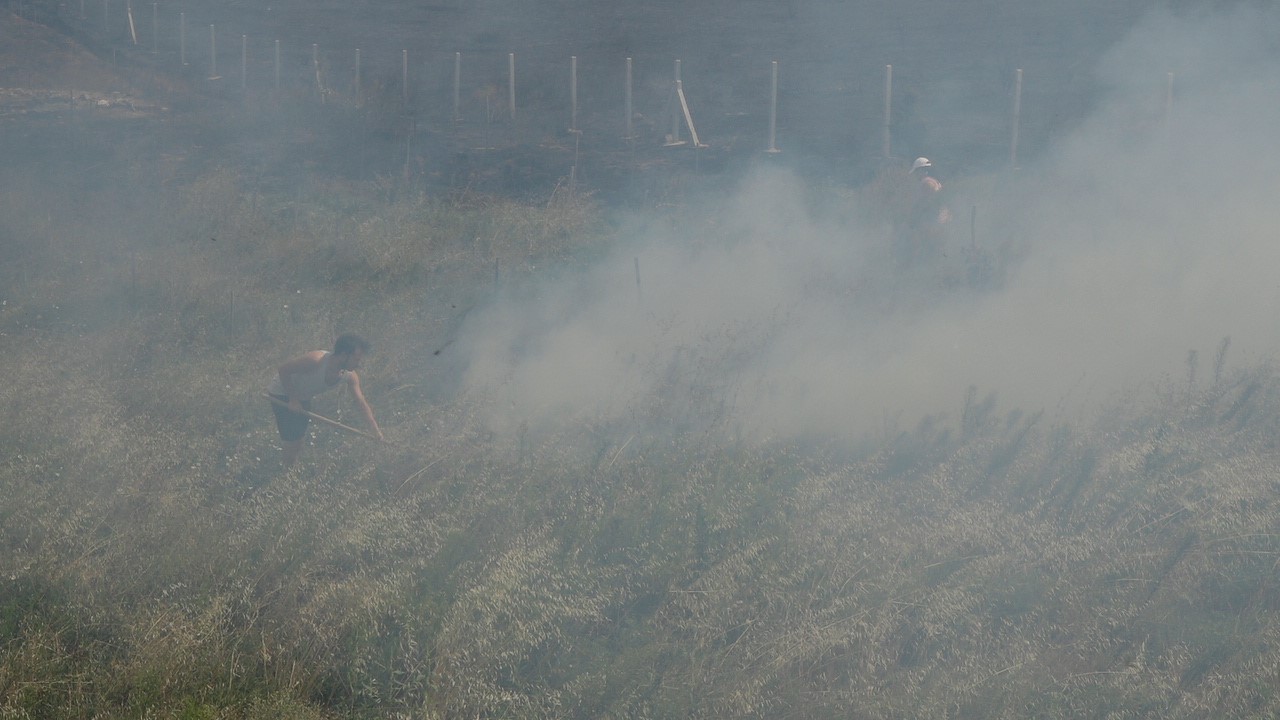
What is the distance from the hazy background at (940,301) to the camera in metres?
6.14

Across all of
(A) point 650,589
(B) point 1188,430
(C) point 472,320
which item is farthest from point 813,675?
(C) point 472,320

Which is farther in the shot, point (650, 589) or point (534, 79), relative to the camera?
point (534, 79)

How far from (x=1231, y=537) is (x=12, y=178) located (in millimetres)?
11281

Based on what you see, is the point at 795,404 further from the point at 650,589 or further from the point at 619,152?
the point at 619,152

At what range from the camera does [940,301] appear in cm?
706

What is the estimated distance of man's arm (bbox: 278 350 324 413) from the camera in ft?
18.4

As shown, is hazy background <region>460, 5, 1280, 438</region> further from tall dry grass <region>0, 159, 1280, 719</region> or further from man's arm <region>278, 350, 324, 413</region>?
man's arm <region>278, 350, 324, 413</region>

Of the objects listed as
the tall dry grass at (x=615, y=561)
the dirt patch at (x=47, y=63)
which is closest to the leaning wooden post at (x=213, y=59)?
the dirt patch at (x=47, y=63)

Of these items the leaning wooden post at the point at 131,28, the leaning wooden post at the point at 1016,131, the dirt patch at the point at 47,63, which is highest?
the leaning wooden post at the point at 131,28

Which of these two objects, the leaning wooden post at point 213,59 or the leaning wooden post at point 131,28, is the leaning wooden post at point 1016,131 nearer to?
the leaning wooden post at point 213,59

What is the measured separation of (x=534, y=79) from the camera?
1277 cm

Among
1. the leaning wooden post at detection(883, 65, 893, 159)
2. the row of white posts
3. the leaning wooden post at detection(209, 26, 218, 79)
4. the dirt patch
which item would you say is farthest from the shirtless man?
the leaning wooden post at detection(209, 26, 218, 79)

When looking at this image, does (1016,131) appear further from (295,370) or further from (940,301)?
(295,370)

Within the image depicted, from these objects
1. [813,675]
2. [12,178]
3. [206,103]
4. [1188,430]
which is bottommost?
[813,675]
